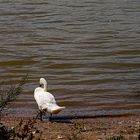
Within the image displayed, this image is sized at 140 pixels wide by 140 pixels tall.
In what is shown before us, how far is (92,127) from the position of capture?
29.1 feet

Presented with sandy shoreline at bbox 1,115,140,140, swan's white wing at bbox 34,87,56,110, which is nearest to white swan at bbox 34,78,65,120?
swan's white wing at bbox 34,87,56,110

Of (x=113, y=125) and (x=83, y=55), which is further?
(x=83, y=55)

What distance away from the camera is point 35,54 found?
16.2 metres

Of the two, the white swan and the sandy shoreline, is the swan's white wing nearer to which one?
the white swan

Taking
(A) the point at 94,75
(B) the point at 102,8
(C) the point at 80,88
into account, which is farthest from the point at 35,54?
(B) the point at 102,8

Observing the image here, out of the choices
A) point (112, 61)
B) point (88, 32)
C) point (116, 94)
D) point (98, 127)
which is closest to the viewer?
point (98, 127)

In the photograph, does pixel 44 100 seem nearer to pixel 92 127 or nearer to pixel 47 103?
pixel 47 103

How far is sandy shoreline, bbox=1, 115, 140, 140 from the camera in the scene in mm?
7398

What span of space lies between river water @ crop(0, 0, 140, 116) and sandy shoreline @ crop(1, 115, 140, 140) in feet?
2.22

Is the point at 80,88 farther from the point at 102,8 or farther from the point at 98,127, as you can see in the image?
the point at 102,8

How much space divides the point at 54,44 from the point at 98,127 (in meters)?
9.03

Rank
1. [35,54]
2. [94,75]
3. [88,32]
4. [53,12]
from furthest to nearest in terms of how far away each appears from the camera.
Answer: [53,12] → [88,32] → [35,54] → [94,75]

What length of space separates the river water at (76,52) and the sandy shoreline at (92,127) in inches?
26.7

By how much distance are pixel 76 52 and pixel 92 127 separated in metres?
7.68
